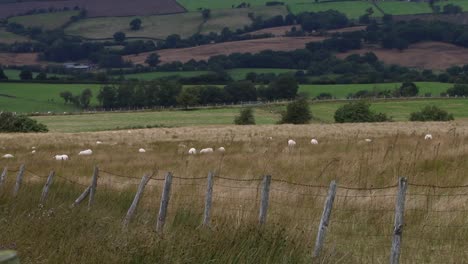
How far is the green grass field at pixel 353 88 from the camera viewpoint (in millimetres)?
106644

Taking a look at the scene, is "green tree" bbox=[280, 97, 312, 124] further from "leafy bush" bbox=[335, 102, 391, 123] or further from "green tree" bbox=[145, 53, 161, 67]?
"green tree" bbox=[145, 53, 161, 67]

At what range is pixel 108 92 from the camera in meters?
108

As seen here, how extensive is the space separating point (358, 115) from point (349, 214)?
53.1m

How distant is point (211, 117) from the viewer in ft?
257

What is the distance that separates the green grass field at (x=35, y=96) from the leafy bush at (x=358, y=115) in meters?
44.5

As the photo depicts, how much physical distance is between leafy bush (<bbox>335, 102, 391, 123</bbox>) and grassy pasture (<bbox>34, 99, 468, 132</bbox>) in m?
3.98

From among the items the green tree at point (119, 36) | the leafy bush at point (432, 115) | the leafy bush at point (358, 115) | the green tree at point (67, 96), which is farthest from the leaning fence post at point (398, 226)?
Answer: the green tree at point (119, 36)

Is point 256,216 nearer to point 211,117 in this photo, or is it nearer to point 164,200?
point 164,200

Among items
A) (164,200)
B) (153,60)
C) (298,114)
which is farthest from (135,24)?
(164,200)

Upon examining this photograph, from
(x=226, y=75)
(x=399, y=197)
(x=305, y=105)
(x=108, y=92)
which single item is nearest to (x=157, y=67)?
(x=226, y=75)

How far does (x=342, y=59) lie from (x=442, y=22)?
28277mm

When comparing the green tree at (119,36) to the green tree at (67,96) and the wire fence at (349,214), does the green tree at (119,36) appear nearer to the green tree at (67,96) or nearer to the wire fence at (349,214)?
the green tree at (67,96)

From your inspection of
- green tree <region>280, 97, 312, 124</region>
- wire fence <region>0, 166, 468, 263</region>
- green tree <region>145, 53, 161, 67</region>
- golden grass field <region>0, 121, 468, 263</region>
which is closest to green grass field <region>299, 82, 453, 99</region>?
green tree <region>280, 97, 312, 124</region>

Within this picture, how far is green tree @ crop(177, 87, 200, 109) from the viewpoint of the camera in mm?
97438
